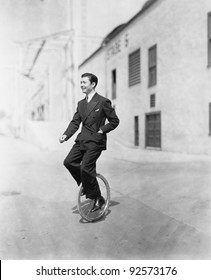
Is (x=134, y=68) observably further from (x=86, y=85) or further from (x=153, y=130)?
(x=86, y=85)

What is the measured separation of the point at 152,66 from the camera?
14.7 m

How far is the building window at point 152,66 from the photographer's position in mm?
14486

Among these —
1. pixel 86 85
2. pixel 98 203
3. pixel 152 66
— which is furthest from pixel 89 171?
pixel 152 66

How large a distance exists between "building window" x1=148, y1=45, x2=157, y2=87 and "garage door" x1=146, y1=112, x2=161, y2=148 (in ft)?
4.25

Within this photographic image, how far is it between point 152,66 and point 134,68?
4.47 ft

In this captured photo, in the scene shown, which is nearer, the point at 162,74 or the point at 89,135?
the point at 89,135

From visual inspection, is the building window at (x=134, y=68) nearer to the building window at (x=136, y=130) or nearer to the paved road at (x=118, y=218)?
the building window at (x=136, y=130)

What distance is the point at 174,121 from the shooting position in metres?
12.9

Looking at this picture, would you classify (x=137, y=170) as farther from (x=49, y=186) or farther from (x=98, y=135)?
(x=98, y=135)

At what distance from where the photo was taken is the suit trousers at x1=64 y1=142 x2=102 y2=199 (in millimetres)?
4258

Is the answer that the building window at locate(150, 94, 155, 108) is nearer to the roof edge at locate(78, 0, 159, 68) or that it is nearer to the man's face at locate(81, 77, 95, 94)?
the roof edge at locate(78, 0, 159, 68)
